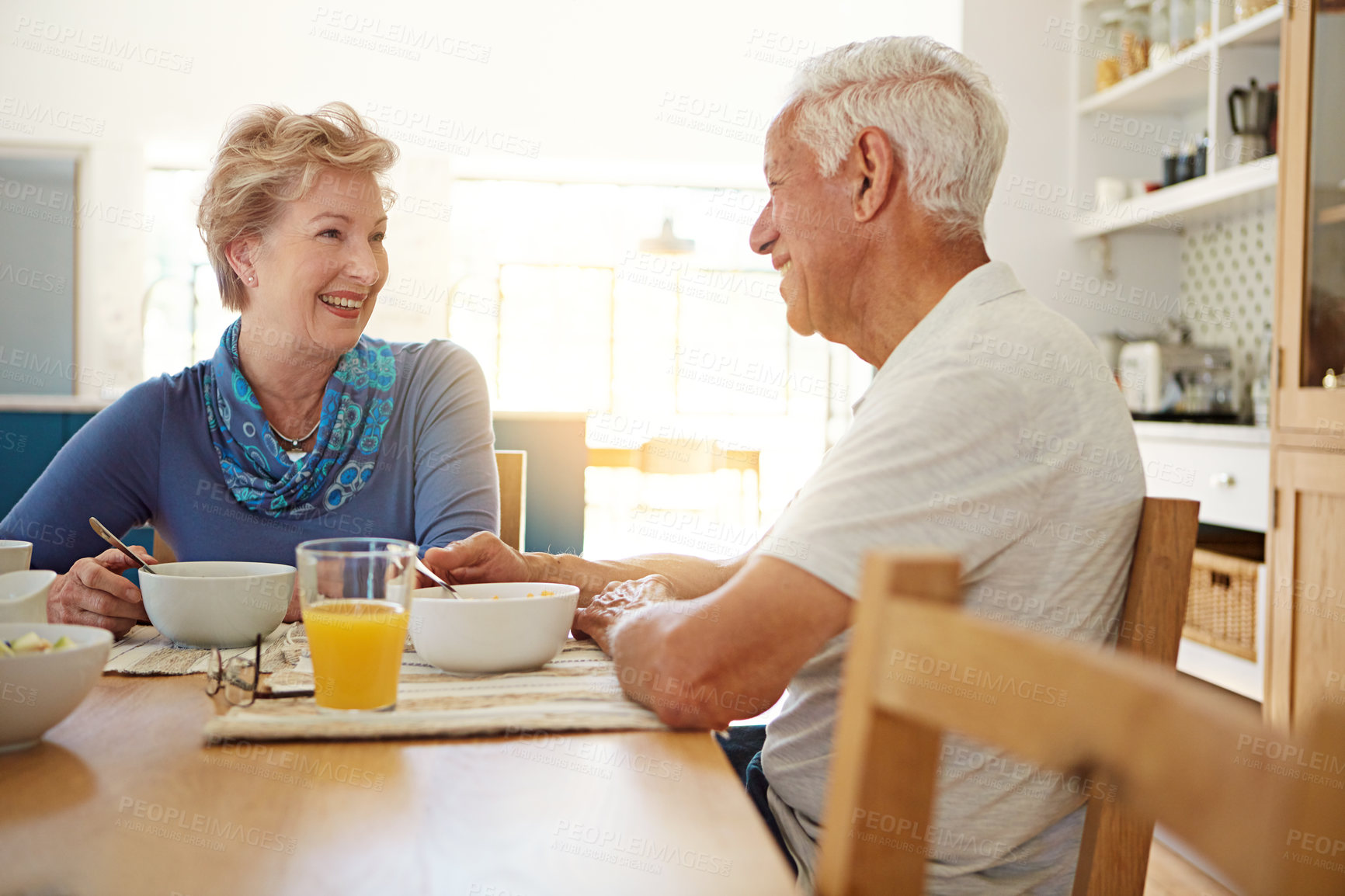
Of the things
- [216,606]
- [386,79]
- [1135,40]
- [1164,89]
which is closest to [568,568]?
[216,606]

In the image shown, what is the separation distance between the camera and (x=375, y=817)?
57 centimetres

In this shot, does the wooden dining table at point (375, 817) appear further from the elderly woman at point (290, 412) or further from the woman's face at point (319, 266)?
the woman's face at point (319, 266)

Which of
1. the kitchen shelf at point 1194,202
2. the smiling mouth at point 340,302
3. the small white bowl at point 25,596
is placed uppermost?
the kitchen shelf at point 1194,202

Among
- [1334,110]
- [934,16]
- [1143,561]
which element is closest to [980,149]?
[1143,561]

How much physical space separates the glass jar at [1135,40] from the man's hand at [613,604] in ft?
10.2

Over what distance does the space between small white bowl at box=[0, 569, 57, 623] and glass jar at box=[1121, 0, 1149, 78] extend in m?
3.55

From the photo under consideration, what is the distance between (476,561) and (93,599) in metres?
0.37

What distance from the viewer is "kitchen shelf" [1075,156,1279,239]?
9.02 ft

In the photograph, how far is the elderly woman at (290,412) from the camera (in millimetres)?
1405

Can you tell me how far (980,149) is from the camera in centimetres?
108

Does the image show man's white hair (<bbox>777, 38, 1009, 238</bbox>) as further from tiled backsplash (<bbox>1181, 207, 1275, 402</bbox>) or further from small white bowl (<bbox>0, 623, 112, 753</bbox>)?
tiled backsplash (<bbox>1181, 207, 1275, 402</bbox>)

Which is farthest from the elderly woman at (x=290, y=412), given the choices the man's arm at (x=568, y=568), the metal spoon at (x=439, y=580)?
the metal spoon at (x=439, y=580)

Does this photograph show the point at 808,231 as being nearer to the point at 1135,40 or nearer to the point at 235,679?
the point at 235,679

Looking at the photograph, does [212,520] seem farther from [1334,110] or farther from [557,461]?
[1334,110]
